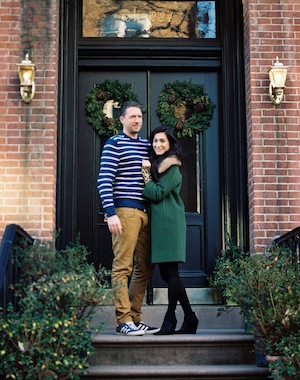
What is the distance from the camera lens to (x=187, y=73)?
779 cm

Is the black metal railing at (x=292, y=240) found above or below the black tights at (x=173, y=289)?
above

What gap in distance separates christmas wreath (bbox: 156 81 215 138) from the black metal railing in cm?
161

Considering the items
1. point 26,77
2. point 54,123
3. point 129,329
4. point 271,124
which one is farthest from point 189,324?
point 26,77

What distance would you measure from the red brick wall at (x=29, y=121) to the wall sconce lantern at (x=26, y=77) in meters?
0.11

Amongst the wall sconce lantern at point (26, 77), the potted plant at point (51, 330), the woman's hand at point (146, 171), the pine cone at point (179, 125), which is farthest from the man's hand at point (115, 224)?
the pine cone at point (179, 125)

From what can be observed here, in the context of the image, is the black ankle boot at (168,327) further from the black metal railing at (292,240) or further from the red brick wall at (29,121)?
the red brick wall at (29,121)

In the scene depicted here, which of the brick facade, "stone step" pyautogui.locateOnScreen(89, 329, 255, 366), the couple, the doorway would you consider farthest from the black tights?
the doorway

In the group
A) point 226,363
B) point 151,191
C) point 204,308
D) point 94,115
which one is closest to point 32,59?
point 94,115

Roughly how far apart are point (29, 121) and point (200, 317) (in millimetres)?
2376

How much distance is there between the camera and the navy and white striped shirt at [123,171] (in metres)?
6.04

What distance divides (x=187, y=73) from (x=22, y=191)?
2208 millimetres

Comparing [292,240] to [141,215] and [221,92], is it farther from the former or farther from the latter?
[221,92]

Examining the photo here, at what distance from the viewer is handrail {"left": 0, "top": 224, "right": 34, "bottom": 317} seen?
5332mm

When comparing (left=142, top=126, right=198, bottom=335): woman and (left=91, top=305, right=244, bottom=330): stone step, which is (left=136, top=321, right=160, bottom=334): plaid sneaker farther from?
(left=91, top=305, right=244, bottom=330): stone step
